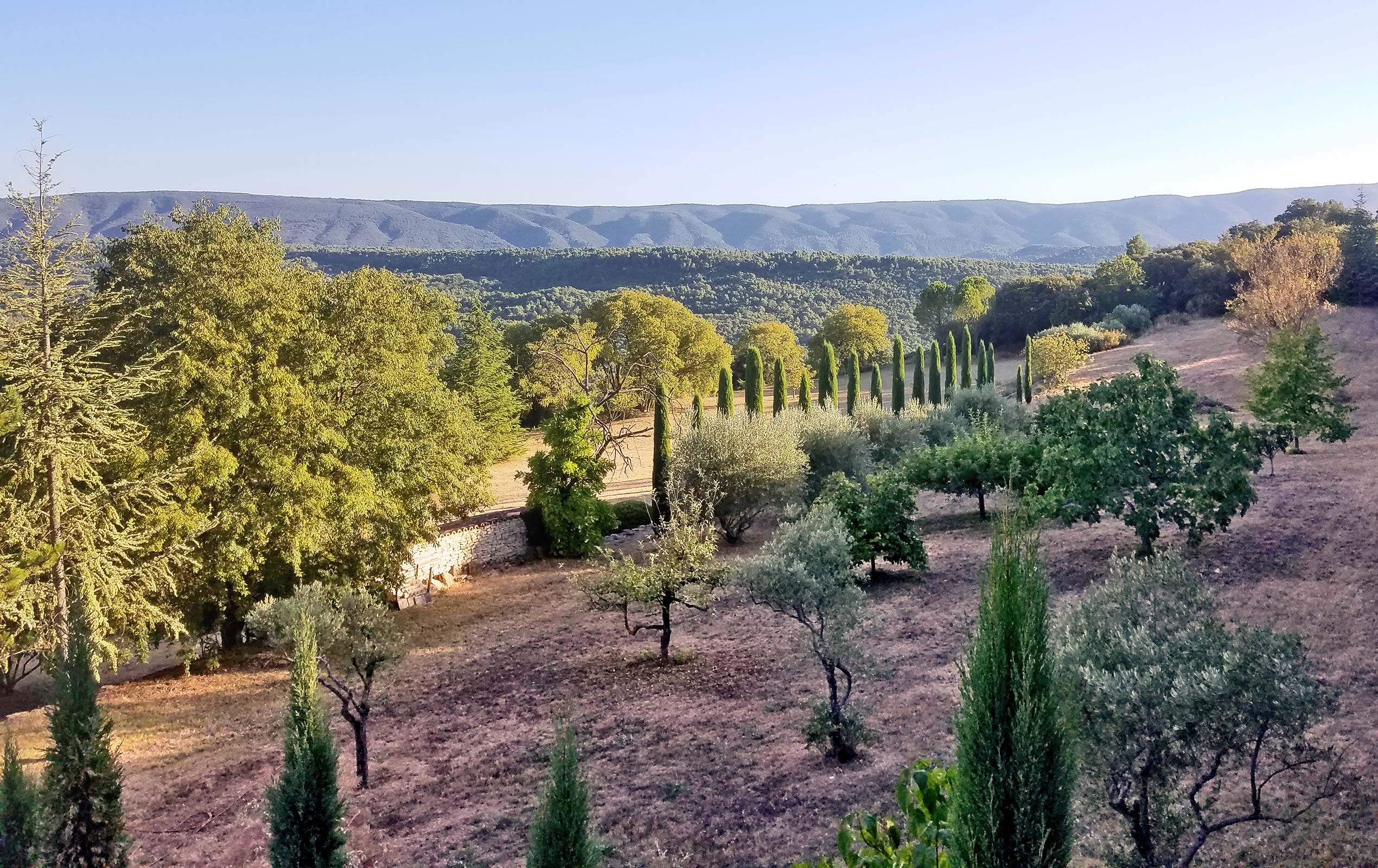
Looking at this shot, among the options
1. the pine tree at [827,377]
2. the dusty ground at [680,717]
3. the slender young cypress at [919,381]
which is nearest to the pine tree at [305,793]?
the dusty ground at [680,717]

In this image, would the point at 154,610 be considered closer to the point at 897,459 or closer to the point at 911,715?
the point at 911,715

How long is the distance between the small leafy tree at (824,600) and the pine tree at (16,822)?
7.92 meters

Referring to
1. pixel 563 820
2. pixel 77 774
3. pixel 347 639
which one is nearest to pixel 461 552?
pixel 347 639

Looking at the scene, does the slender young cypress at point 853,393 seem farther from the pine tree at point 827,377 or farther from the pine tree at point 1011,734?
the pine tree at point 1011,734

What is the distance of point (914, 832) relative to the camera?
18.3 ft

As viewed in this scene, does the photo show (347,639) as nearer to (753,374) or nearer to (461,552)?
(461,552)

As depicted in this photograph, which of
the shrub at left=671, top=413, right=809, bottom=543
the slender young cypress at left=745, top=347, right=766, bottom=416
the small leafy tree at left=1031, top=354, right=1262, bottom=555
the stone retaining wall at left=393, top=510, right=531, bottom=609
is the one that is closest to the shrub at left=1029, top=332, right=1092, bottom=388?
the slender young cypress at left=745, top=347, right=766, bottom=416

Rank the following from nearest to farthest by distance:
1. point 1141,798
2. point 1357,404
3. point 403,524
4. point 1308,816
Answer: point 1141,798, point 1308,816, point 403,524, point 1357,404

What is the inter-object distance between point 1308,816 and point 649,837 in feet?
20.2

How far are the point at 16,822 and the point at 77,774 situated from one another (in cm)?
61

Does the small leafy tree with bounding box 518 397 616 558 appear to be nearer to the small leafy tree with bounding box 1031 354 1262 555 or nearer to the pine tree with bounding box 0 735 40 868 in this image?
the small leafy tree with bounding box 1031 354 1262 555

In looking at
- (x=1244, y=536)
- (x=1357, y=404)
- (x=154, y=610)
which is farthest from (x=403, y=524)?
(x=1357, y=404)

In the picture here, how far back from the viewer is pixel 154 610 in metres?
14.4

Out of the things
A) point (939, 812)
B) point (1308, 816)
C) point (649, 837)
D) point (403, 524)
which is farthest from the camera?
point (403, 524)
